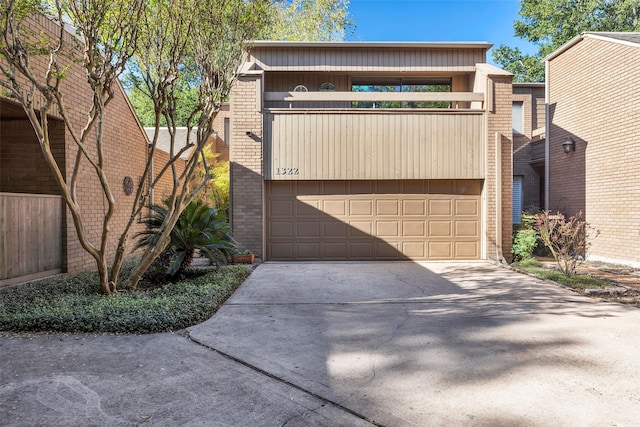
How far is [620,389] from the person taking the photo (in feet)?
9.60

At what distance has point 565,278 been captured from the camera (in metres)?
7.29

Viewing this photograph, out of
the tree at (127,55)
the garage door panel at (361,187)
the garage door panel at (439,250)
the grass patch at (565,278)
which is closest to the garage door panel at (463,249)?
the garage door panel at (439,250)

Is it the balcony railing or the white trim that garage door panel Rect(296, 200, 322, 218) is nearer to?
the balcony railing

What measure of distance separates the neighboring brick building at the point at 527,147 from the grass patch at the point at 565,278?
6255 mm

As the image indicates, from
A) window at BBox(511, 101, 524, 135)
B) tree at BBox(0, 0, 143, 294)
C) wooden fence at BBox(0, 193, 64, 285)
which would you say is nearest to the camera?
tree at BBox(0, 0, 143, 294)

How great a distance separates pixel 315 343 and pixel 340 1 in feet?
65.1

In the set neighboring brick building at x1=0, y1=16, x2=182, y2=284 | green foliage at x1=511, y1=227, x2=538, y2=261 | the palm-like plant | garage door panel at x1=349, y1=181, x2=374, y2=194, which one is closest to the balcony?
garage door panel at x1=349, y1=181, x2=374, y2=194

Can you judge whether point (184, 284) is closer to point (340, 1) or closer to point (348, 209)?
point (348, 209)

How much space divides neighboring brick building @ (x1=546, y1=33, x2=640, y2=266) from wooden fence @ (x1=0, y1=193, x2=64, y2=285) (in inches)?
487

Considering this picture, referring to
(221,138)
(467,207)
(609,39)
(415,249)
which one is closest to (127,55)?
(415,249)

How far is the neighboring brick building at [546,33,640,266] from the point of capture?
8.98m

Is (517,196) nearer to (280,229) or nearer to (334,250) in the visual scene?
(334,250)

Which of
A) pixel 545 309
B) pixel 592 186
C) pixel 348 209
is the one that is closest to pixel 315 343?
pixel 545 309

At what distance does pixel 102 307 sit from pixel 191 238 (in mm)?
2391
